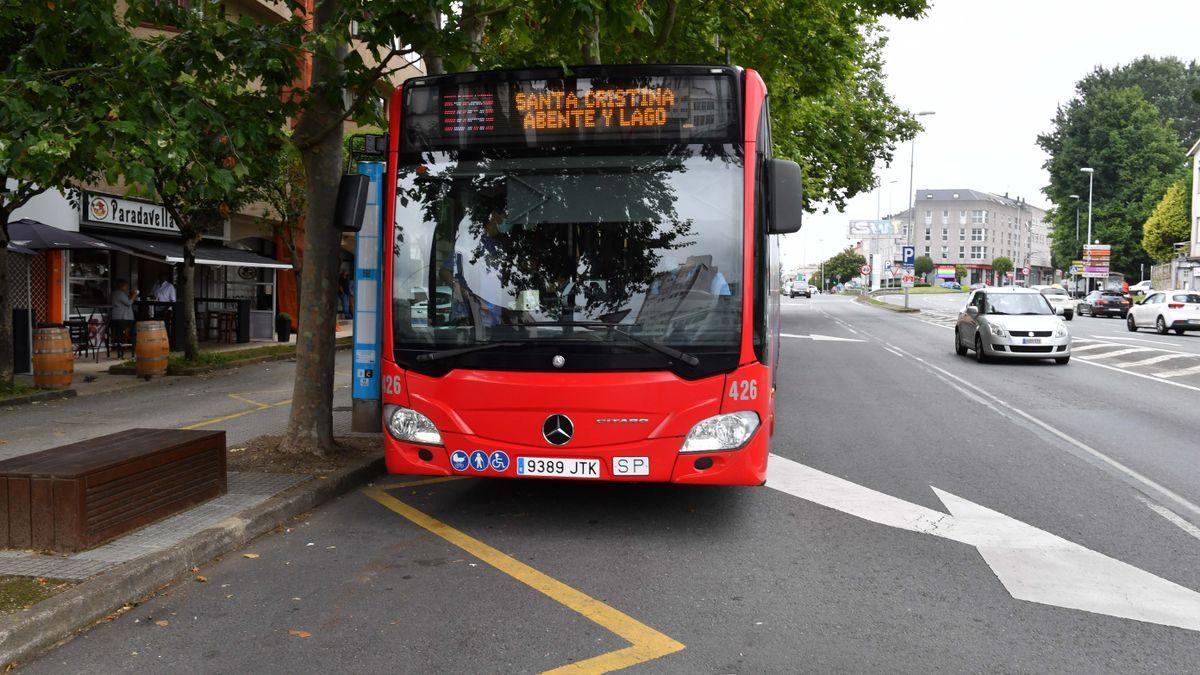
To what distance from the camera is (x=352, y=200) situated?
20.0 ft

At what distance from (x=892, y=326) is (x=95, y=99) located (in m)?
32.2

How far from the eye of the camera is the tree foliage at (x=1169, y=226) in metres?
64.1

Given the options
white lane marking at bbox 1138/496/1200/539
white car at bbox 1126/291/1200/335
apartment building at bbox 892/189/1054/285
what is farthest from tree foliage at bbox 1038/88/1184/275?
white lane marking at bbox 1138/496/1200/539

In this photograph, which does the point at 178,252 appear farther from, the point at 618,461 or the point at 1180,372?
the point at 1180,372

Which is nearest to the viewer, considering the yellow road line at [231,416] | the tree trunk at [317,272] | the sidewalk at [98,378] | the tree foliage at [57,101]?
the tree foliage at [57,101]

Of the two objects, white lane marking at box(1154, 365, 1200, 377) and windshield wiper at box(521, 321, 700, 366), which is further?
white lane marking at box(1154, 365, 1200, 377)

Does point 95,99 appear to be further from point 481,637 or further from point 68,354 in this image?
point 68,354

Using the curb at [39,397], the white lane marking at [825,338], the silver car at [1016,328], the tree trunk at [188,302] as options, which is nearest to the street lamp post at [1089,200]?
the white lane marking at [825,338]

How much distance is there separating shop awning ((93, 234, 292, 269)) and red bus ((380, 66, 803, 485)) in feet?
50.0

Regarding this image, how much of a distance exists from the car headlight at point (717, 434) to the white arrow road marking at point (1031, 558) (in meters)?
1.47

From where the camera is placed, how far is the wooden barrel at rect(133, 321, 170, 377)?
1520 cm

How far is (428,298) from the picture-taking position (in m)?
5.82

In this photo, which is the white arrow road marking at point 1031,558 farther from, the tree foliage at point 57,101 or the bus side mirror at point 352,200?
the tree foliage at point 57,101

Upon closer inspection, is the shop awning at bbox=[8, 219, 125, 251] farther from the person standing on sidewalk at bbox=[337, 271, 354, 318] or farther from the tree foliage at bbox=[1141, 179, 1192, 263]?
the tree foliage at bbox=[1141, 179, 1192, 263]
